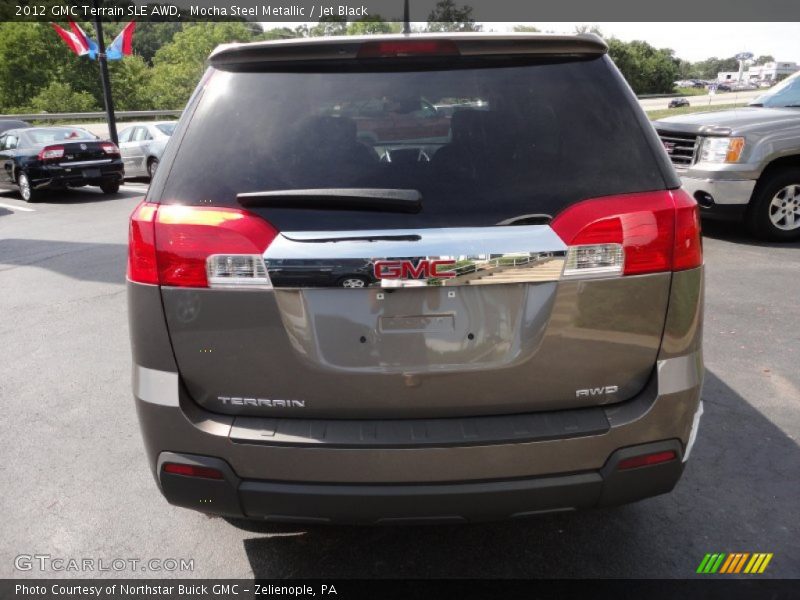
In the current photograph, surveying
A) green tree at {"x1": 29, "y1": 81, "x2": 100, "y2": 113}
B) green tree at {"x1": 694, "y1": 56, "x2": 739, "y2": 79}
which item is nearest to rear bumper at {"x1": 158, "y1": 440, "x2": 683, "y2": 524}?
green tree at {"x1": 29, "y1": 81, "x2": 100, "y2": 113}

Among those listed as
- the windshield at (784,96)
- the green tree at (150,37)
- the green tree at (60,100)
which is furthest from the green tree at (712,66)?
the windshield at (784,96)

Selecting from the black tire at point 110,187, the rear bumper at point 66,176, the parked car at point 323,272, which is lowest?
the black tire at point 110,187

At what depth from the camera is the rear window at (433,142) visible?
210cm

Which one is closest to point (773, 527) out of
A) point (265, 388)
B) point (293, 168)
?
point (265, 388)

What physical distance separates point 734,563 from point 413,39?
7.39 feet

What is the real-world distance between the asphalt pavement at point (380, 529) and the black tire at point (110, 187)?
34.1 ft

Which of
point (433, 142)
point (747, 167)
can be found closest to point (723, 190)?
point (747, 167)

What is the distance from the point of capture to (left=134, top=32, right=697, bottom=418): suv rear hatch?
205cm

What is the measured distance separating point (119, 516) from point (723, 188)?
703cm

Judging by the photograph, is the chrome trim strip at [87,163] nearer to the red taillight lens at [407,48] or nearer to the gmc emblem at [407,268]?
the red taillight lens at [407,48]

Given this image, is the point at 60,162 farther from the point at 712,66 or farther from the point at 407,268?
the point at 712,66

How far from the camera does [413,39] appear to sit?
7.44 ft

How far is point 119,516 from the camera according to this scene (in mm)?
3090

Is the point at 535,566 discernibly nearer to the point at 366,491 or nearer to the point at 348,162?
the point at 366,491
